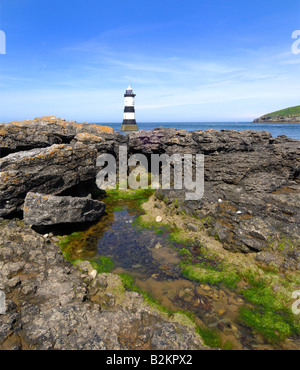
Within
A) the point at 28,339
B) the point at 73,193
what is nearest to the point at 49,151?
the point at 73,193

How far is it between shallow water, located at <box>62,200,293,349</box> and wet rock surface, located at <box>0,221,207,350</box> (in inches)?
31.4

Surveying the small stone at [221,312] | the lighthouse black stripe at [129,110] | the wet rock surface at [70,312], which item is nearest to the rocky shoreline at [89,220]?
the wet rock surface at [70,312]

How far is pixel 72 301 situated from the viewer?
7.46m

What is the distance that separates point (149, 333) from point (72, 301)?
2785 mm

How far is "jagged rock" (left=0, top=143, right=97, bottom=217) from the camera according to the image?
11.6 meters

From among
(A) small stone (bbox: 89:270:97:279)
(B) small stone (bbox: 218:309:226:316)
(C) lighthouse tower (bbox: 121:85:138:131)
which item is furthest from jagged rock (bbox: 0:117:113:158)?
(C) lighthouse tower (bbox: 121:85:138:131)

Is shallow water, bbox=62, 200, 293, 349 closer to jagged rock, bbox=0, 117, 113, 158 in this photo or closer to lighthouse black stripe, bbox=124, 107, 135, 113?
jagged rock, bbox=0, 117, 113, 158

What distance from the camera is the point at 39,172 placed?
1245cm

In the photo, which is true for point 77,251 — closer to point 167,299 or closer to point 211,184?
point 167,299

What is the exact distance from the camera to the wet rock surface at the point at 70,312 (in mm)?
6000

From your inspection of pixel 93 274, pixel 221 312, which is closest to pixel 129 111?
pixel 93 274

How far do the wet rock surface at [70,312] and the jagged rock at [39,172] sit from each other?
9.83 feet

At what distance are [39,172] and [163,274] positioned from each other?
339 inches

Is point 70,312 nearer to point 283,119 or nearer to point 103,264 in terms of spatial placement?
point 103,264
